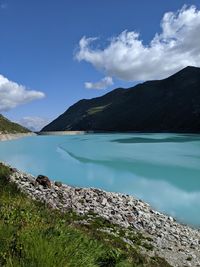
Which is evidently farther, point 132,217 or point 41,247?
point 132,217

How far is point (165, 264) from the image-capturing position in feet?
44.8

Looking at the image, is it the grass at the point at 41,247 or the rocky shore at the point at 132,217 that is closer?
the grass at the point at 41,247

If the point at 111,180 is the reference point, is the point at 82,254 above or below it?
above

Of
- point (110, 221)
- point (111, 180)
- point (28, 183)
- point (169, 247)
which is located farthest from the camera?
point (111, 180)

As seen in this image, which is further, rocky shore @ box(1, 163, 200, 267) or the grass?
rocky shore @ box(1, 163, 200, 267)

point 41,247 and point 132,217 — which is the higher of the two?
point 41,247

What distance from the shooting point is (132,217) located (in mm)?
20156

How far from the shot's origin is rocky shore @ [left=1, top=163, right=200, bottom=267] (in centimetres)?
1559

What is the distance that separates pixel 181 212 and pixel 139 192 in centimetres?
871

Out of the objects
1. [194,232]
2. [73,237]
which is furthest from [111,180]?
[73,237]

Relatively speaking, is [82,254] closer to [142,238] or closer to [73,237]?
[73,237]

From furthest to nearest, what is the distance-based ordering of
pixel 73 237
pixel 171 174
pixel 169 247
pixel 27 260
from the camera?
pixel 171 174
pixel 169 247
pixel 73 237
pixel 27 260

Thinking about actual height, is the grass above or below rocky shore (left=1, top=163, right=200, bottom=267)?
above

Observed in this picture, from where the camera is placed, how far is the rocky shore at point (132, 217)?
15594 mm
